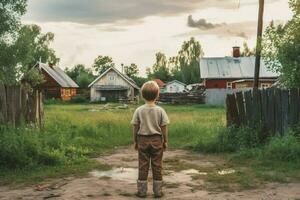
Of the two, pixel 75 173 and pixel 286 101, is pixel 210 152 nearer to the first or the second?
pixel 286 101

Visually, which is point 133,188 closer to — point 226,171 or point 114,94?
point 226,171

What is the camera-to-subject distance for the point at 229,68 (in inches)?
2112

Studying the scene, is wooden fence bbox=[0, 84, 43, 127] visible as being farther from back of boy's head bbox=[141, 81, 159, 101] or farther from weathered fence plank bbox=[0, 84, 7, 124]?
back of boy's head bbox=[141, 81, 159, 101]

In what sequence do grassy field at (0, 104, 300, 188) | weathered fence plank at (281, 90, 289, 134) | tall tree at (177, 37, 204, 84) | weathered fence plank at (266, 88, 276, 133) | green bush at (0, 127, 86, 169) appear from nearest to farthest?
grassy field at (0, 104, 300, 188), green bush at (0, 127, 86, 169), weathered fence plank at (281, 90, 289, 134), weathered fence plank at (266, 88, 276, 133), tall tree at (177, 37, 204, 84)

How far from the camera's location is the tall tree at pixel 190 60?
328ft

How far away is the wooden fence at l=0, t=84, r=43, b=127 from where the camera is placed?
1080 centimetres

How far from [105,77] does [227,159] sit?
55.7 metres

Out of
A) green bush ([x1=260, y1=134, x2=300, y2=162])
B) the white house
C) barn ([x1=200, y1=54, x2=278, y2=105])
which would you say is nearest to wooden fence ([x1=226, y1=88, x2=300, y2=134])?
green bush ([x1=260, y1=134, x2=300, y2=162])

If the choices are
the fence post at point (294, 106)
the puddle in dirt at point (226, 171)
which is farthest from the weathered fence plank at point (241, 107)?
the puddle in dirt at point (226, 171)

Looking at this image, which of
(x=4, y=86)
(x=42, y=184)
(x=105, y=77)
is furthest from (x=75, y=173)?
(x=105, y=77)

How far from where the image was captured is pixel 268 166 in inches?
383

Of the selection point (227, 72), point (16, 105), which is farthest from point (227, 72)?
point (16, 105)

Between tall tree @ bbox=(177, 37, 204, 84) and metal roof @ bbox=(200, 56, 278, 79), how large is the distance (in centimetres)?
4324

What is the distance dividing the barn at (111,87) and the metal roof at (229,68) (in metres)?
14.7
